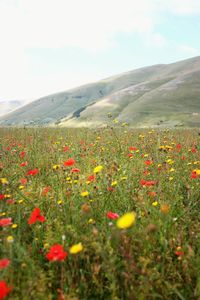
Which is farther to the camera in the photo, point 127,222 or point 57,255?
point 57,255

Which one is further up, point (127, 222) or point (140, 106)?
point (127, 222)

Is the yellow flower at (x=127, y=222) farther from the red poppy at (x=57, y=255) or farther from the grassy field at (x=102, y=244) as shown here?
the red poppy at (x=57, y=255)

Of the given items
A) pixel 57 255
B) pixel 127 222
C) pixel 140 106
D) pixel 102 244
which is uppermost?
pixel 127 222

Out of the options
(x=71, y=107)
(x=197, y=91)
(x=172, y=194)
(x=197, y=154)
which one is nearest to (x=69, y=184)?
(x=172, y=194)

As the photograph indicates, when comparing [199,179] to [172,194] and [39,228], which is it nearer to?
[172,194]

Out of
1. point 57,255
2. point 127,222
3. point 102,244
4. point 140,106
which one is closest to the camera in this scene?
point 127,222

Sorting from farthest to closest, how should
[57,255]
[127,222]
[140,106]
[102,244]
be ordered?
[140,106], [102,244], [57,255], [127,222]

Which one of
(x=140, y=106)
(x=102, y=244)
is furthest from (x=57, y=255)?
(x=140, y=106)

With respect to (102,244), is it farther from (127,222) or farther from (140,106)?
(140,106)

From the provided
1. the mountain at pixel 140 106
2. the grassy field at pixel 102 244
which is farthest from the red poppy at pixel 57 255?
the mountain at pixel 140 106

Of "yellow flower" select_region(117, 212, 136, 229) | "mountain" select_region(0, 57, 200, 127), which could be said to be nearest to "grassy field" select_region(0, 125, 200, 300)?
"yellow flower" select_region(117, 212, 136, 229)

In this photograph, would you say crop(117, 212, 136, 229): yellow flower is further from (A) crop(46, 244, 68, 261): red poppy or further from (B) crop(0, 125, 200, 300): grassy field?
(A) crop(46, 244, 68, 261): red poppy

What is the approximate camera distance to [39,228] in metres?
3.37

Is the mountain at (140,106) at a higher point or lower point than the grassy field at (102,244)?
lower
